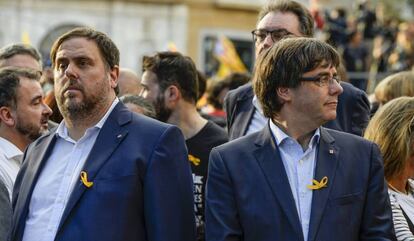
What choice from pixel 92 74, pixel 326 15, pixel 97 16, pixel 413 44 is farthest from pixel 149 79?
pixel 97 16

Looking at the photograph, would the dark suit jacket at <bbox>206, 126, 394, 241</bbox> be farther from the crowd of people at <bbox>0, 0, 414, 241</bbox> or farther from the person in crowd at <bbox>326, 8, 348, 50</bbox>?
the person in crowd at <bbox>326, 8, 348, 50</bbox>

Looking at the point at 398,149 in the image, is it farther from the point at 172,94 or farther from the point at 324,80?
the point at 172,94

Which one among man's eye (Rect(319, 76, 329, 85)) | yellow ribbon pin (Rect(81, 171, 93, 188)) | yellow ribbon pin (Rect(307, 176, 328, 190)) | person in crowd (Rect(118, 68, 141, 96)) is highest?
man's eye (Rect(319, 76, 329, 85))

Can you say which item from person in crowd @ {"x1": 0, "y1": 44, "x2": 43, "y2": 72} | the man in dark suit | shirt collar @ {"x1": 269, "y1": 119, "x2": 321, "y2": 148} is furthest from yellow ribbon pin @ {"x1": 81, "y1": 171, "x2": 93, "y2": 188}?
person in crowd @ {"x1": 0, "y1": 44, "x2": 43, "y2": 72}

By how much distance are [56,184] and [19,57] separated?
3.07 m

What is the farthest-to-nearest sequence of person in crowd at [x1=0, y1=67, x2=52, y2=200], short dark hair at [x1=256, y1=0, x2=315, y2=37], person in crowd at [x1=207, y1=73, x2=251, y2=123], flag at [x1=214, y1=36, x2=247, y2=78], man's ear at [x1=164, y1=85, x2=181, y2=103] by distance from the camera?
flag at [x1=214, y1=36, x2=247, y2=78], person in crowd at [x1=207, y1=73, x2=251, y2=123], man's ear at [x1=164, y1=85, x2=181, y2=103], short dark hair at [x1=256, y1=0, x2=315, y2=37], person in crowd at [x1=0, y1=67, x2=52, y2=200]

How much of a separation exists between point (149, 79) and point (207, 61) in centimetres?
2334

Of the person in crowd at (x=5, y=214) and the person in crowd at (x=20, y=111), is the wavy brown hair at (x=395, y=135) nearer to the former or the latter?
the person in crowd at (x=5, y=214)

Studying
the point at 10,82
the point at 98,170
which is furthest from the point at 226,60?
the point at 98,170

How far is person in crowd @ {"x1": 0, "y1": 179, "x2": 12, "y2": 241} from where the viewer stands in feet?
16.6

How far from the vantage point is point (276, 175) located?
4.65 m

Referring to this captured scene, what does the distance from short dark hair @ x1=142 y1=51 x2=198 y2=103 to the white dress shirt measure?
4.81 ft

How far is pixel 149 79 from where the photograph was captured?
7.31 meters

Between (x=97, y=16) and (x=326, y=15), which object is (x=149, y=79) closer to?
(x=326, y=15)
